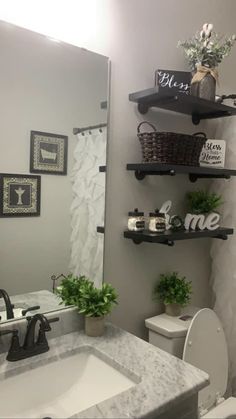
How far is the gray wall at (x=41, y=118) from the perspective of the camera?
1134mm

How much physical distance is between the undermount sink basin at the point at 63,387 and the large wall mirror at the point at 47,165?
8.9 inches

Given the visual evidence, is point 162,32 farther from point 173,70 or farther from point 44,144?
point 44,144

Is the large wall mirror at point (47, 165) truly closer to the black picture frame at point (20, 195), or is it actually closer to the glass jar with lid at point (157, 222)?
the black picture frame at point (20, 195)

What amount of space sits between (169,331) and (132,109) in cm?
101

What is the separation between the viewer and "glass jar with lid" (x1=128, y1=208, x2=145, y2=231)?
1.42m

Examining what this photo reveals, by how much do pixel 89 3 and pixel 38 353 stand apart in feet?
4.38

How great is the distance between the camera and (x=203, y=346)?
148 cm

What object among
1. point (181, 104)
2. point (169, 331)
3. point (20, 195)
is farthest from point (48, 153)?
point (169, 331)

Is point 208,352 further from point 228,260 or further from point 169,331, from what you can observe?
point 228,260

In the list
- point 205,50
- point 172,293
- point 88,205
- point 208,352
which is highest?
point 205,50

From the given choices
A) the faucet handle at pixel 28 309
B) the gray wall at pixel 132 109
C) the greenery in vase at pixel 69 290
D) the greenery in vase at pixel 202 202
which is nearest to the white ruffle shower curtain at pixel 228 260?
the greenery in vase at pixel 202 202

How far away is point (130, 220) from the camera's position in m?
1.43

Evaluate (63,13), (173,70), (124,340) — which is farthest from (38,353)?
(173,70)

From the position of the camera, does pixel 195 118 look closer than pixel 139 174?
No
